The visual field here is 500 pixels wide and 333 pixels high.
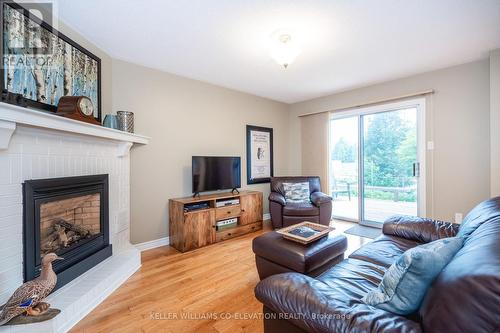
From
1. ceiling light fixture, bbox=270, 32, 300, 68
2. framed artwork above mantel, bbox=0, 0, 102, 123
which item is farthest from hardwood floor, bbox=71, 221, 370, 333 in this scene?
ceiling light fixture, bbox=270, 32, 300, 68

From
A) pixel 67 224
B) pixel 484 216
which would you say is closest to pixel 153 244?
pixel 67 224

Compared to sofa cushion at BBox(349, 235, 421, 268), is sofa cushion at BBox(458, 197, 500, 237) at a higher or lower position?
higher

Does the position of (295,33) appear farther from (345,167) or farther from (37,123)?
(345,167)

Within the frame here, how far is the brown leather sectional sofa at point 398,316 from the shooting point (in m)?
0.62

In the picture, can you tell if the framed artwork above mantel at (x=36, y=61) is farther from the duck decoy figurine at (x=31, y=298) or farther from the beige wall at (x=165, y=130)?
the duck decoy figurine at (x=31, y=298)

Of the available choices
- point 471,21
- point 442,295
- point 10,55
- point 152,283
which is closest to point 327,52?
point 471,21

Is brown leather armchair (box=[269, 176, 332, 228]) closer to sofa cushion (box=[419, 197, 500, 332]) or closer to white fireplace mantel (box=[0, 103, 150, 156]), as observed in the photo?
white fireplace mantel (box=[0, 103, 150, 156])

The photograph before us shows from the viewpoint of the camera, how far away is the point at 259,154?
431cm

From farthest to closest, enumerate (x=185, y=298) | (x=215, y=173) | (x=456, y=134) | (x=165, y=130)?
(x=215, y=173) → (x=165, y=130) → (x=456, y=134) → (x=185, y=298)

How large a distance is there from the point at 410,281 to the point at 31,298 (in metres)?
2.11

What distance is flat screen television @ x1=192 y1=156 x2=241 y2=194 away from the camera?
318 cm

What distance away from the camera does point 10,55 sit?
1610 millimetres

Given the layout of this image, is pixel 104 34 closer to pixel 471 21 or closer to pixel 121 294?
pixel 121 294

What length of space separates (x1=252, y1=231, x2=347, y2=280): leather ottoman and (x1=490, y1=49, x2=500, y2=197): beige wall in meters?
2.08
